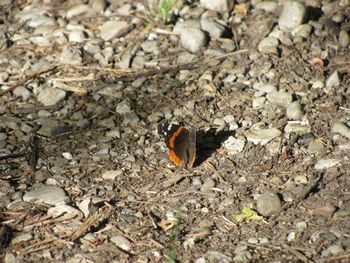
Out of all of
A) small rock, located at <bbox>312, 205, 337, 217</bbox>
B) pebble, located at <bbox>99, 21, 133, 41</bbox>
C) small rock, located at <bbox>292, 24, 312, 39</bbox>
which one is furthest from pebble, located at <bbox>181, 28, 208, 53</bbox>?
small rock, located at <bbox>312, 205, 337, 217</bbox>

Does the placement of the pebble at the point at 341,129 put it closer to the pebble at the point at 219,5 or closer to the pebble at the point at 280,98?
the pebble at the point at 280,98

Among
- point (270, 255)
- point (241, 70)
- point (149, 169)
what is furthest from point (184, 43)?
point (270, 255)

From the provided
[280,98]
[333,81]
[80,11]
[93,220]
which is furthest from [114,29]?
[93,220]

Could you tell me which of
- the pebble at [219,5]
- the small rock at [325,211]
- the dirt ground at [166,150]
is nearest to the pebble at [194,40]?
the dirt ground at [166,150]

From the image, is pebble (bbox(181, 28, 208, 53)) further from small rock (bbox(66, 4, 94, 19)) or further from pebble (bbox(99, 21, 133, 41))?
small rock (bbox(66, 4, 94, 19))

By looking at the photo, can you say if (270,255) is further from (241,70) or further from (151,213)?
(241,70)

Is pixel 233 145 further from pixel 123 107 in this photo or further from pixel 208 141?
pixel 123 107
